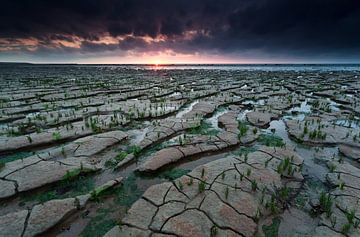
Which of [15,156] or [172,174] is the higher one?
[15,156]

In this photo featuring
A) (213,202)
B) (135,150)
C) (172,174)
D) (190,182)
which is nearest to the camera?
(213,202)

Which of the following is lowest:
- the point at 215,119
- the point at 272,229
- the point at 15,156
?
A: the point at 272,229

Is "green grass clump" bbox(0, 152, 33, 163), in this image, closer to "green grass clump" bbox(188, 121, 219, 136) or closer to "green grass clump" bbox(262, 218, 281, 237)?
"green grass clump" bbox(188, 121, 219, 136)

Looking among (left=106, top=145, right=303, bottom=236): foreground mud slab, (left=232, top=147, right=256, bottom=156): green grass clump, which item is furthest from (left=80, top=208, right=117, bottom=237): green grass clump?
(left=232, top=147, right=256, bottom=156): green grass clump

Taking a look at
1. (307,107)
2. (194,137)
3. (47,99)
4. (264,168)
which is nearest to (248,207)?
(264,168)

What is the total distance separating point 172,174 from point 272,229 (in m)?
1.95

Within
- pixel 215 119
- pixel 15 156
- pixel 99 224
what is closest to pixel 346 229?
pixel 99 224

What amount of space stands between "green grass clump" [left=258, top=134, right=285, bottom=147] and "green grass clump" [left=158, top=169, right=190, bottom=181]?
2523mm

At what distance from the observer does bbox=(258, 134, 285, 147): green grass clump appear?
5.55m

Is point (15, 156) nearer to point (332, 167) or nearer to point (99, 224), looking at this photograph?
point (99, 224)

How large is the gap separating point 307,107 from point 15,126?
11.4m

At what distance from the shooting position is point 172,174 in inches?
168

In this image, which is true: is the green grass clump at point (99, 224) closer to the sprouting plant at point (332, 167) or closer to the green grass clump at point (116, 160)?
the green grass clump at point (116, 160)

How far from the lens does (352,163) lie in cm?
479
